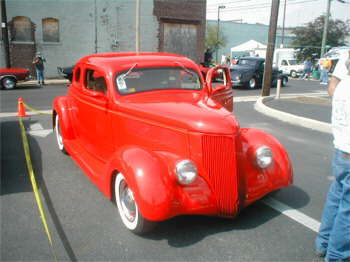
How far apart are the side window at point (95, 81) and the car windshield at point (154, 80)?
38 cm

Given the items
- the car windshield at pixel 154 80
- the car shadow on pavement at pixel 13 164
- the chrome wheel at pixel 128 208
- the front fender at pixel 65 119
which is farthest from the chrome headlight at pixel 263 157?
the front fender at pixel 65 119

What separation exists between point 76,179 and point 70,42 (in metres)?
19.5

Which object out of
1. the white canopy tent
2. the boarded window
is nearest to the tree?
the white canopy tent

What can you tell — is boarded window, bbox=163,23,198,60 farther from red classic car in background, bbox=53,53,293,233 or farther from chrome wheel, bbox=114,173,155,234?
chrome wheel, bbox=114,173,155,234

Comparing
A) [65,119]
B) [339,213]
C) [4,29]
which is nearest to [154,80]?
[65,119]

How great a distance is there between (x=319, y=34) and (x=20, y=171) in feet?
136

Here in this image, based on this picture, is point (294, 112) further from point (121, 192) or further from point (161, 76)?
point (121, 192)

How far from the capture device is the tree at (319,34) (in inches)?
1548

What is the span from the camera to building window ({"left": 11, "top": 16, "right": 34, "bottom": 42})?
66.8 ft

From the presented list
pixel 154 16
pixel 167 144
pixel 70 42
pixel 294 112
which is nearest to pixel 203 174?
pixel 167 144

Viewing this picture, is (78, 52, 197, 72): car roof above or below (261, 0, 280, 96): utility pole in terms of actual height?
below

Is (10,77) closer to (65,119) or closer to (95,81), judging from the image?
(65,119)

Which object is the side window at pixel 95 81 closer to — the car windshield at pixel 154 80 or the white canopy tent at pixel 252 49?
the car windshield at pixel 154 80

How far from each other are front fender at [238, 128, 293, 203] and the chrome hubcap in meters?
1.20
